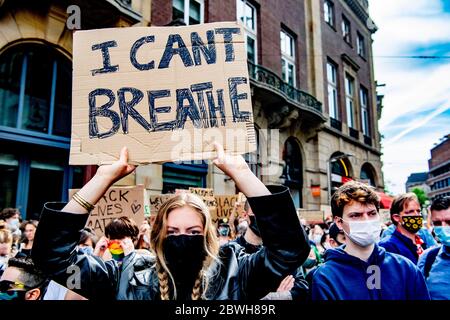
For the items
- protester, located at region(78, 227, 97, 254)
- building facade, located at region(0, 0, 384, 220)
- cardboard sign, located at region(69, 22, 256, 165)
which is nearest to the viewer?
cardboard sign, located at region(69, 22, 256, 165)

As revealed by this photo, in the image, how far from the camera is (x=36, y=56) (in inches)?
281

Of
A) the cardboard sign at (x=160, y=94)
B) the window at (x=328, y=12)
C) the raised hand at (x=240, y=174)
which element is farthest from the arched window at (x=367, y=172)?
the raised hand at (x=240, y=174)

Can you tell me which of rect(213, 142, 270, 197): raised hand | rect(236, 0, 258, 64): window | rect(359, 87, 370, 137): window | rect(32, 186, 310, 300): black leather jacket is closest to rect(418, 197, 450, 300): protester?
rect(32, 186, 310, 300): black leather jacket

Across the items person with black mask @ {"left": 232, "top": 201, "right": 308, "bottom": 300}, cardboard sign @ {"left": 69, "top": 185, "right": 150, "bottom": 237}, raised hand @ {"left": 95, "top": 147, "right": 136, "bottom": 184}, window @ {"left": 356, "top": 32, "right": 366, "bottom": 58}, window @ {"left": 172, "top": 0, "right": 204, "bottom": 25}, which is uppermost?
window @ {"left": 356, "top": 32, "right": 366, "bottom": 58}

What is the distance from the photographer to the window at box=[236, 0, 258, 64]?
41.5 feet

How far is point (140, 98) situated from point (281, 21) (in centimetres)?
1400

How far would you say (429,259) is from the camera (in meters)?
2.36

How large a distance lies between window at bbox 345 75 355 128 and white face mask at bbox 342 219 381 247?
18241mm

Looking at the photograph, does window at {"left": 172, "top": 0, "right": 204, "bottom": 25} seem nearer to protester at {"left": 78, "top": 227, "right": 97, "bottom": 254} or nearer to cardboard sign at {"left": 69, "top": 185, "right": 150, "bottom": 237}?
cardboard sign at {"left": 69, "top": 185, "right": 150, "bottom": 237}

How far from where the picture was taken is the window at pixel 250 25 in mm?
12648

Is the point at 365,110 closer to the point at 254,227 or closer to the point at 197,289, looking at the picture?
the point at 254,227

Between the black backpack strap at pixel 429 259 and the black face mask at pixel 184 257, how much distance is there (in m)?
1.65
